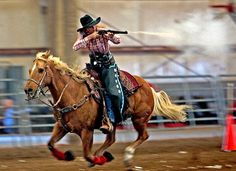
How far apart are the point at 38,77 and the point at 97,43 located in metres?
1.11

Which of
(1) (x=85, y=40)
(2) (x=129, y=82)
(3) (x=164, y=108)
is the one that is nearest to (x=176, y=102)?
(3) (x=164, y=108)

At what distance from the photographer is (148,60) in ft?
64.1

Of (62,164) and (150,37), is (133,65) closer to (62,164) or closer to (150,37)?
(150,37)

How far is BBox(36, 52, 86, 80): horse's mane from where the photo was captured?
365 inches

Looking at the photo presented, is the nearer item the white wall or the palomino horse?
the palomino horse

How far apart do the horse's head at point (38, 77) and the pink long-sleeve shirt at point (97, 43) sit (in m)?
0.51

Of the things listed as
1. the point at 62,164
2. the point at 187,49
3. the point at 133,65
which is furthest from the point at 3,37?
the point at 62,164

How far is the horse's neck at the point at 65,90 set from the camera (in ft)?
30.5

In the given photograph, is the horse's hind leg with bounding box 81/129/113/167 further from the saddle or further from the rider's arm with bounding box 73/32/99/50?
the rider's arm with bounding box 73/32/99/50

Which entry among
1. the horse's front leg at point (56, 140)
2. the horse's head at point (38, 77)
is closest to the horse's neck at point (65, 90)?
the horse's head at point (38, 77)

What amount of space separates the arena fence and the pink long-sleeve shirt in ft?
9.75

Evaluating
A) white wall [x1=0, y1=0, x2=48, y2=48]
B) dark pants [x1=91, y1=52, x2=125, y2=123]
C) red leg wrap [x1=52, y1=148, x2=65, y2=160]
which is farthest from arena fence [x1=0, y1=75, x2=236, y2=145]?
white wall [x1=0, y1=0, x2=48, y2=48]

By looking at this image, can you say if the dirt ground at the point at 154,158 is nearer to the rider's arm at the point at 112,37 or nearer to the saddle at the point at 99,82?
the saddle at the point at 99,82

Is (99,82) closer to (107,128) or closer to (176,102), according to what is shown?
(107,128)
